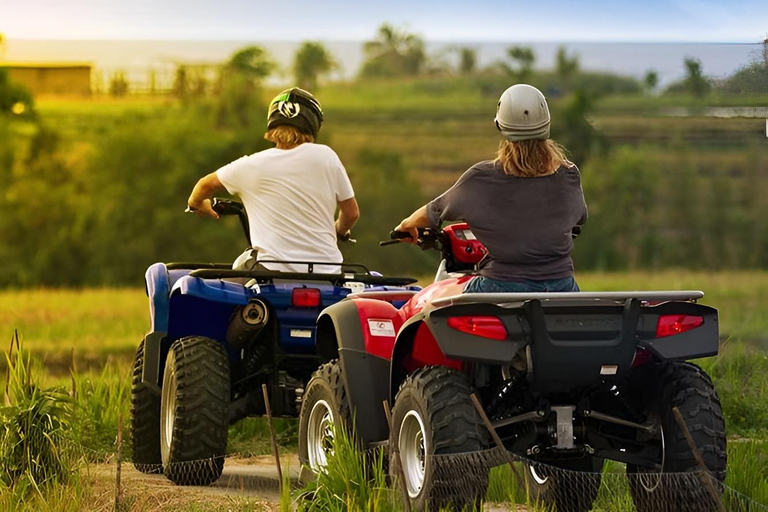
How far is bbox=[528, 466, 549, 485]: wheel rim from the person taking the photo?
643 centimetres

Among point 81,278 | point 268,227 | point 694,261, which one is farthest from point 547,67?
point 268,227

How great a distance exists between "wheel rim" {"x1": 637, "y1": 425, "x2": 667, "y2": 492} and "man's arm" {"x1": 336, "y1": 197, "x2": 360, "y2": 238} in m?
2.23

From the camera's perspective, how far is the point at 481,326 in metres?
5.21

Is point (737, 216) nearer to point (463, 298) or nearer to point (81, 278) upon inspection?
point (81, 278)

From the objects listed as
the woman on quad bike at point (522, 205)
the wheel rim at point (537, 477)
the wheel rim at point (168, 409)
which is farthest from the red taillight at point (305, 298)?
the woman on quad bike at point (522, 205)

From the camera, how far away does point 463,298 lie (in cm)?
515

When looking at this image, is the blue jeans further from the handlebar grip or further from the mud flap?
the mud flap

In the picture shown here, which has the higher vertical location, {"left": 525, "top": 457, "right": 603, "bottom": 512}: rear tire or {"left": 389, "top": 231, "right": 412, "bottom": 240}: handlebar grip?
{"left": 389, "top": 231, "right": 412, "bottom": 240}: handlebar grip

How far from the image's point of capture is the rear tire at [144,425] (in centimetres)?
749

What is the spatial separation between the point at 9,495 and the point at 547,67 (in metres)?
43.8

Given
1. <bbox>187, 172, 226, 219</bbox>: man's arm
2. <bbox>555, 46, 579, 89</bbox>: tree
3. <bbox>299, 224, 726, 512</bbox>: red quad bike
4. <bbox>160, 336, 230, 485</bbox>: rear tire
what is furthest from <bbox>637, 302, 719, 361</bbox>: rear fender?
<bbox>555, 46, 579, 89</bbox>: tree

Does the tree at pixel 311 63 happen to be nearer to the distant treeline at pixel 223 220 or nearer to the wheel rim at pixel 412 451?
the distant treeline at pixel 223 220

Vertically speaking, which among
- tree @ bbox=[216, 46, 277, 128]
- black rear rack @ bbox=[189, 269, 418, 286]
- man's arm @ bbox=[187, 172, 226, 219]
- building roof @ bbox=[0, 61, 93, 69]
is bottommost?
black rear rack @ bbox=[189, 269, 418, 286]

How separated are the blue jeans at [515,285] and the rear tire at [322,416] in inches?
29.4
